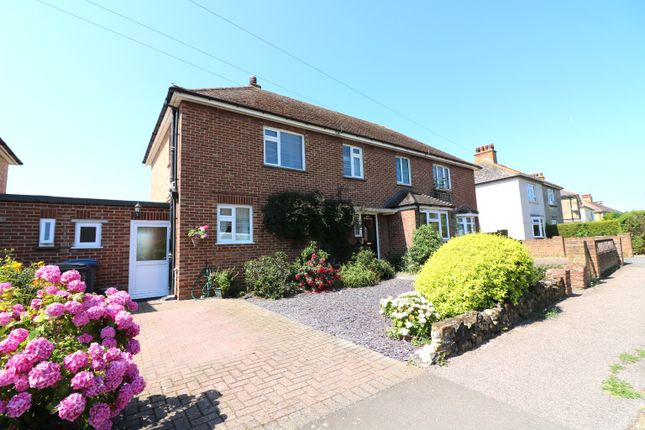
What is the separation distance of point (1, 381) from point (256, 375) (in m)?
2.25

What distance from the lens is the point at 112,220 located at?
8258 millimetres

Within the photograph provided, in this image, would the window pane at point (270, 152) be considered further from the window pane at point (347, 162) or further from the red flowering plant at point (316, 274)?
the red flowering plant at point (316, 274)

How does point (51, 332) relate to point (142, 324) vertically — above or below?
above

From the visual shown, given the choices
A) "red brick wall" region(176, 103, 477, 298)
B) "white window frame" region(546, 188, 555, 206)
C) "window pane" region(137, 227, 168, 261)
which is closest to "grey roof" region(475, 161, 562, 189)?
"white window frame" region(546, 188, 555, 206)

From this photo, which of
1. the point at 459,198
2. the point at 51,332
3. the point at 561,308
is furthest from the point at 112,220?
the point at 459,198

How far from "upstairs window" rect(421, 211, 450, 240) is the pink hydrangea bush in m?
12.3

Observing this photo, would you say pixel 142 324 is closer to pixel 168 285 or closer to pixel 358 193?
pixel 168 285

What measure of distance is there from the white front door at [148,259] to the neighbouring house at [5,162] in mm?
7587

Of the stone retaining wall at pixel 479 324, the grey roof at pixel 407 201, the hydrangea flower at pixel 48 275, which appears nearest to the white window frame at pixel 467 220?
the grey roof at pixel 407 201

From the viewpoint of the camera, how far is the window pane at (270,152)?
10438mm

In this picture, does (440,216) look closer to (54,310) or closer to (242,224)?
(242,224)

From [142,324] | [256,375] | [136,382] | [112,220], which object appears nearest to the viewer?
[136,382]

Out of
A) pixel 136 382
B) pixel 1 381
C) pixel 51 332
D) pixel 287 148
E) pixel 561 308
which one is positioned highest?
pixel 287 148

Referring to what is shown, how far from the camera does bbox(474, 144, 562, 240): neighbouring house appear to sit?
24.7 m
